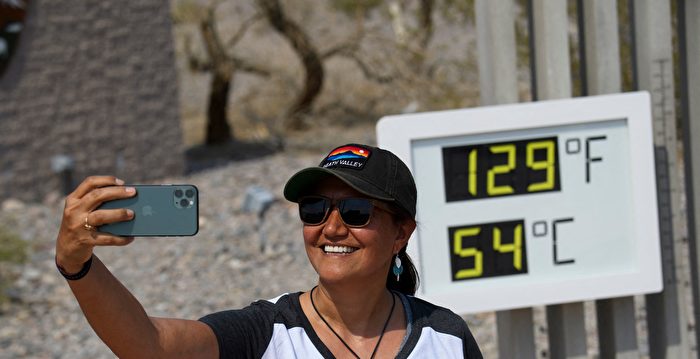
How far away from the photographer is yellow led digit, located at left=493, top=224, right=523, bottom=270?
4.16m

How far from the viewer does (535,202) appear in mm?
4176

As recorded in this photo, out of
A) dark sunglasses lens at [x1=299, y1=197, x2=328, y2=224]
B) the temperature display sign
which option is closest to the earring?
dark sunglasses lens at [x1=299, y1=197, x2=328, y2=224]

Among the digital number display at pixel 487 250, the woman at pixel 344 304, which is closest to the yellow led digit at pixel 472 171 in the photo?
the digital number display at pixel 487 250

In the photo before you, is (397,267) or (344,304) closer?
(344,304)

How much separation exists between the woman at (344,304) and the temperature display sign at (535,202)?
1549mm

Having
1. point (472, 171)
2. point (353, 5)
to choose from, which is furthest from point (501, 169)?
point (353, 5)

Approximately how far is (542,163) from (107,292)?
95.7 inches

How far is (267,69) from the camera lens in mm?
14422

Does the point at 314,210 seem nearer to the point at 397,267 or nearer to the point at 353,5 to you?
the point at 397,267

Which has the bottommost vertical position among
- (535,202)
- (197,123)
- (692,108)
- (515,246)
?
(197,123)

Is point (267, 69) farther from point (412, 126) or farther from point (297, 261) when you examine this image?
point (412, 126)

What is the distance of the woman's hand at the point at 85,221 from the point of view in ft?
6.48

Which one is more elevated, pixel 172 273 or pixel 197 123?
pixel 197 123

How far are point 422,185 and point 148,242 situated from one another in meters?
5.71
